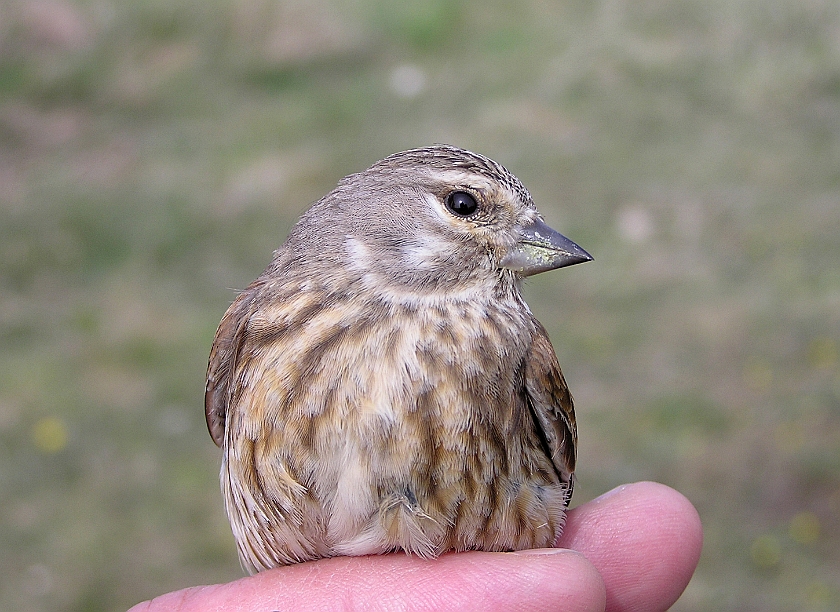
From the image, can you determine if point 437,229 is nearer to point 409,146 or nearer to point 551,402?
point 551,402

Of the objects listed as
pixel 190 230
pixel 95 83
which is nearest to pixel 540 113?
pixel 190 230

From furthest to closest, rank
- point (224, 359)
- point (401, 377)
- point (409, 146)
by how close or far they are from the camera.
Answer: point (409, 146) < point (224, 359) < point (401, 377)

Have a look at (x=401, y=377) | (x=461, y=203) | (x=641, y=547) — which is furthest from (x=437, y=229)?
(x=641, y=547)

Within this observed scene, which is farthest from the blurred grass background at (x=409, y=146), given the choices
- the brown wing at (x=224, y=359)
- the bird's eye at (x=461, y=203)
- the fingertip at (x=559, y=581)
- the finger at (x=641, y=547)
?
the bird's eye at (x=461, y=203)

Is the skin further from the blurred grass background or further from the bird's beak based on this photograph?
the blurred grass background

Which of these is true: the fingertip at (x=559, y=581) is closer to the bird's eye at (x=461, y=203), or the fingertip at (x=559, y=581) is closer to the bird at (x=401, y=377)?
the bird at (x=401, y=377)

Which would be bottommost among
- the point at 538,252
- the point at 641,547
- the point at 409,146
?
the point at 641,547

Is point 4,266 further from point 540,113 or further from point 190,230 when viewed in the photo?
point 540,113
